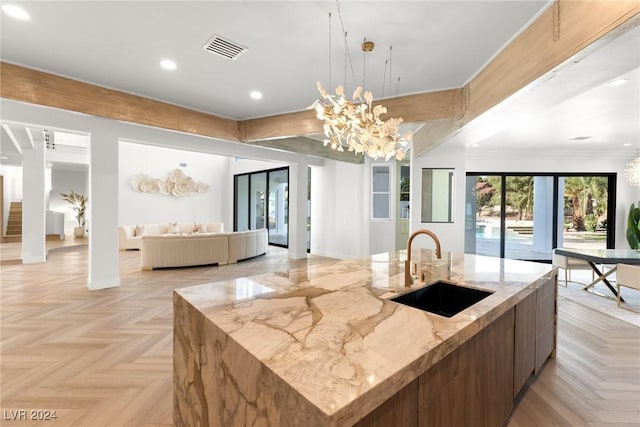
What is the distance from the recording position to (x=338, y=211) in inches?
324

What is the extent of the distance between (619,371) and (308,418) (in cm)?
326

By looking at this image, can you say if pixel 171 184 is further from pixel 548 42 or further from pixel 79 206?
pixel 548 42

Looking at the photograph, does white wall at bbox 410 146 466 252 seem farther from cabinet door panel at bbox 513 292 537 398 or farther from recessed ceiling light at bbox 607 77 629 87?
cabinet door panel at bbox 513 292 537 398

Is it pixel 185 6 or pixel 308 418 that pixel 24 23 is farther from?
pixel 308 418

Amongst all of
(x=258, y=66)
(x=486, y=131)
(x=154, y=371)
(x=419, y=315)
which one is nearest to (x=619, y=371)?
(x=419, y=315)

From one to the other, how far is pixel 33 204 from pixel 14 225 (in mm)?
5476

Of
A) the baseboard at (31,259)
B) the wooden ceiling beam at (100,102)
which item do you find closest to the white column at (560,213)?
the wooden ceiling beam at (100,102)

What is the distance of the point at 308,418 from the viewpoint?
0.76m

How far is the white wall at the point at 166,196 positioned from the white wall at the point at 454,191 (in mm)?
7240

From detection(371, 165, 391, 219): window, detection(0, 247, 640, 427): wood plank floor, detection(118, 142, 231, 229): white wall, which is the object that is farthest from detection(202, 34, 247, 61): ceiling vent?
detection(118, 142, 231, 229): white wall

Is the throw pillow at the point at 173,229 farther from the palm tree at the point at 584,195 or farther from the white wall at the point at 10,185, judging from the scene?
the palm tree at the point at 584,195

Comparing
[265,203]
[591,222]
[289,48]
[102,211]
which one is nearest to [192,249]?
[102,211]

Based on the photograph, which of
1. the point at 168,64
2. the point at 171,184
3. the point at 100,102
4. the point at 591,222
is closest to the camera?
the point at 168,64

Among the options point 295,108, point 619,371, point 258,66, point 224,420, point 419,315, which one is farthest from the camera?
point 295,108
